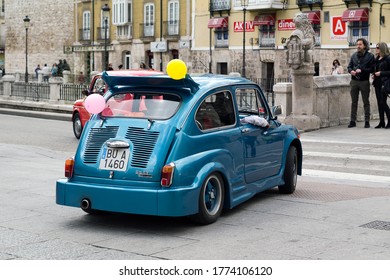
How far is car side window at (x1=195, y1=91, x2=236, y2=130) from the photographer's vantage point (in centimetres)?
817

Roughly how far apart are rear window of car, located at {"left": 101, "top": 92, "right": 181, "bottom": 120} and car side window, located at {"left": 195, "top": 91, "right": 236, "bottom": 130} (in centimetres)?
30

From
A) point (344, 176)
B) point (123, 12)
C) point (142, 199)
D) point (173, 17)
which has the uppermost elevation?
point (123, 12)

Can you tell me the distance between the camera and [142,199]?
24.6 ft

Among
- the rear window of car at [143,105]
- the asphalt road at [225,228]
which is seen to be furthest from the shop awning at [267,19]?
the rear window of car at [143,105]

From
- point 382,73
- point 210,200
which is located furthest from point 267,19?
point 210,200

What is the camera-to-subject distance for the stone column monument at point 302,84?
682 inches

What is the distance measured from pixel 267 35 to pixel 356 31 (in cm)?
694

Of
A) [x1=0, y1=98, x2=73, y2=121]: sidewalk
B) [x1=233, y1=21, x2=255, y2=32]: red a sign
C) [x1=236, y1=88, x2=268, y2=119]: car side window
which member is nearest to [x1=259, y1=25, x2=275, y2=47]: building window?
[x1=233, y1=21, x2=255, y2=32]: red a sign

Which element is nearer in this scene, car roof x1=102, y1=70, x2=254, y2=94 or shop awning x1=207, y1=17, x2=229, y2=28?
car roof x1=102, y1=70, x2=254, y2=94

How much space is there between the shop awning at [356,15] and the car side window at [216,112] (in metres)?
33.7

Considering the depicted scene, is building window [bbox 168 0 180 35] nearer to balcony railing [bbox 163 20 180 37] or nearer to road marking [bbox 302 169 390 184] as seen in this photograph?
balcony railing [bbox 163 20 180 37]

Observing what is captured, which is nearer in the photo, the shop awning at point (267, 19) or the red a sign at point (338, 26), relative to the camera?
the red a sign at point (338, 26)

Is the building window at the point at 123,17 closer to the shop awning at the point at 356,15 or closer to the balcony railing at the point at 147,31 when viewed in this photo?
the balcony railing at the point at 147,31

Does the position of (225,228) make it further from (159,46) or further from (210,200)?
(159,46)
